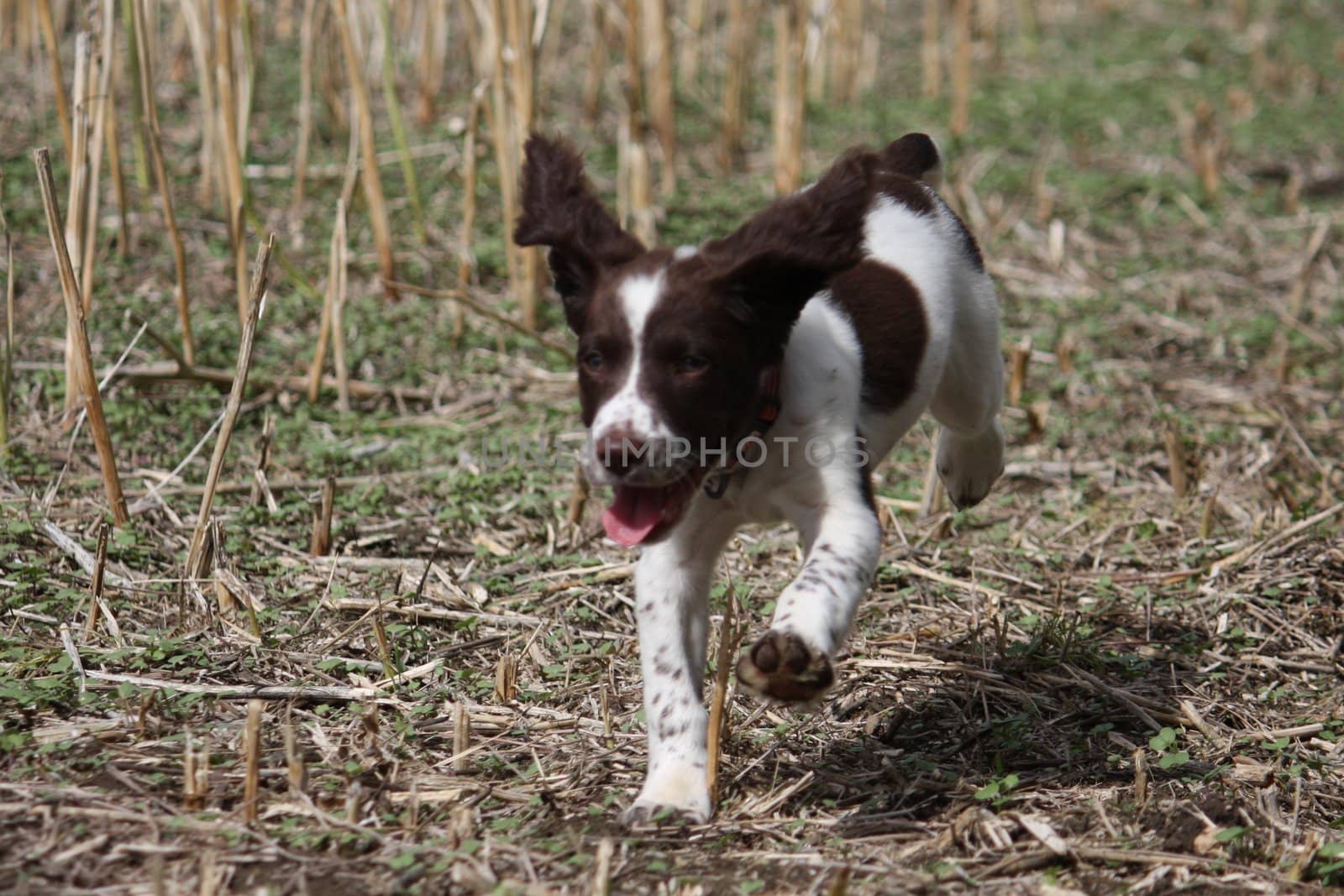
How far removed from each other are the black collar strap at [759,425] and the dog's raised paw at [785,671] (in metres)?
0.52

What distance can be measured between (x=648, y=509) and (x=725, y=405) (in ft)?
0.89

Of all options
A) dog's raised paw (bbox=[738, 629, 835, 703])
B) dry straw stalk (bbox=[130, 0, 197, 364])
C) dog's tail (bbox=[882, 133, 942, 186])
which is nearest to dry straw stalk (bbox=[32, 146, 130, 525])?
dry straw stalk (bbox=[130, 0, 197, 364])

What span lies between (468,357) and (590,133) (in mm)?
2803

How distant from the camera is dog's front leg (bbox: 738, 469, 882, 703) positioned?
9.63ft

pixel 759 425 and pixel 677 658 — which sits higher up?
pixel 759 425

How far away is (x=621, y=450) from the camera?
302cm

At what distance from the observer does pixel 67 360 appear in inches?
198

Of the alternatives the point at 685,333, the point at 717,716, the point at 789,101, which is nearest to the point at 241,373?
the point at 685,333

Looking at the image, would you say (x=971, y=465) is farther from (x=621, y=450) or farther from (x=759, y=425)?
(x=621, y=450)

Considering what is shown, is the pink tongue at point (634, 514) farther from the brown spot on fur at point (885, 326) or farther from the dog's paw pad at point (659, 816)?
the brown spot on fur at point (885, 326)

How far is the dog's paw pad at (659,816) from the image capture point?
10.4 feet

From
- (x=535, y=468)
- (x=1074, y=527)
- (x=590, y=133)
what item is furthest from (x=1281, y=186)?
(x=535, y=468)

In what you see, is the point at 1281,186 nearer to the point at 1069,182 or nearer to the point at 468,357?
the point at 1069,182

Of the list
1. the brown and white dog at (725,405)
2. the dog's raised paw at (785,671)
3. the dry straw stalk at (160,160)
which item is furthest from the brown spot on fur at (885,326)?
the dry straw stalk at (160,160)
